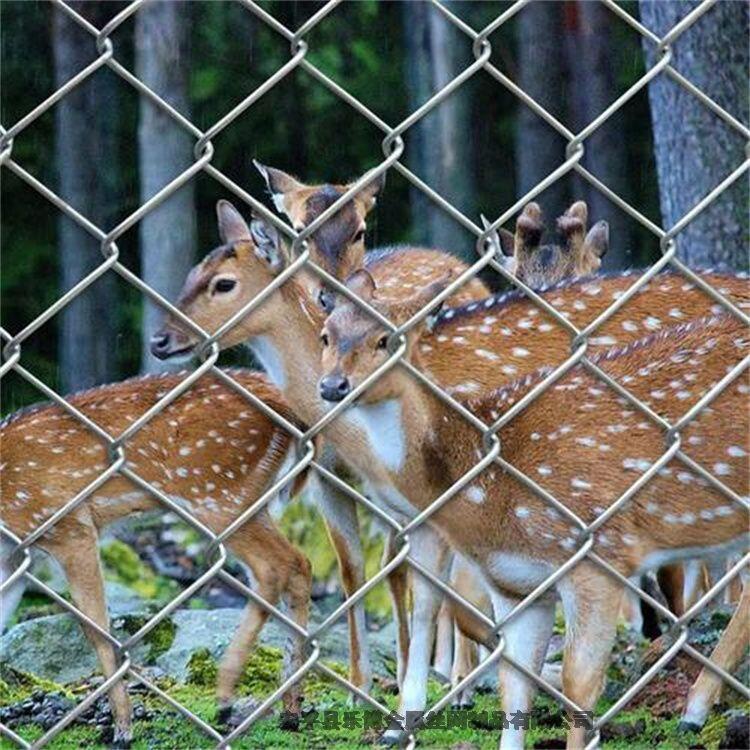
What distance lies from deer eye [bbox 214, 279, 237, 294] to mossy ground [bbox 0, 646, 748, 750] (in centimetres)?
104

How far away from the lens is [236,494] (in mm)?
5613

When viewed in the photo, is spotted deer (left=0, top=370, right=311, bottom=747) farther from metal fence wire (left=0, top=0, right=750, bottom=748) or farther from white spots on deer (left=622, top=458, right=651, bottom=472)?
metal fence wire (left=0, top=0, right=750, bottom=748)

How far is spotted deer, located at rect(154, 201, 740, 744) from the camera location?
16.0 ft

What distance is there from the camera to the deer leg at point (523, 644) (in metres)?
4.45

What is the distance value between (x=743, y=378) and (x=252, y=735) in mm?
1478

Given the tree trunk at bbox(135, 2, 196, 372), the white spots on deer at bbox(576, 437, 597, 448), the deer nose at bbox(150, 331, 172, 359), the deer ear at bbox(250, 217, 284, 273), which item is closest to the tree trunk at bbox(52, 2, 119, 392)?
the tree trunk at bbox(135, 2, 196, 372)

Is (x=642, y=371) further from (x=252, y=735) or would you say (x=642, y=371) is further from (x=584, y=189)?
(x=584, y=189)

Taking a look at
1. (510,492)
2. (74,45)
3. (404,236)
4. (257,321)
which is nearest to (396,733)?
(510,492)

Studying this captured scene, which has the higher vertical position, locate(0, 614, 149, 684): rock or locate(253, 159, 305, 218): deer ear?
locate(253, 159, 305, 218): deer ear

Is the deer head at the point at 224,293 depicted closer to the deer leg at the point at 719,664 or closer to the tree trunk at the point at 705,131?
the deer leg at the point at 719,664

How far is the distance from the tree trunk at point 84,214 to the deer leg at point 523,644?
739 cm

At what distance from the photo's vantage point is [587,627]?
429 centimetres

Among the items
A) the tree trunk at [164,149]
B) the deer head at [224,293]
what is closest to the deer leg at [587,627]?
the deer head at [224,293]

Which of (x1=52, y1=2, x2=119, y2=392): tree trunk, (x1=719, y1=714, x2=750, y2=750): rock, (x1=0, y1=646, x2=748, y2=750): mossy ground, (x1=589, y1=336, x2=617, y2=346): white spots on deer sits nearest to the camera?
(x1=719, y1=714, x2=750, y2=750): rock
